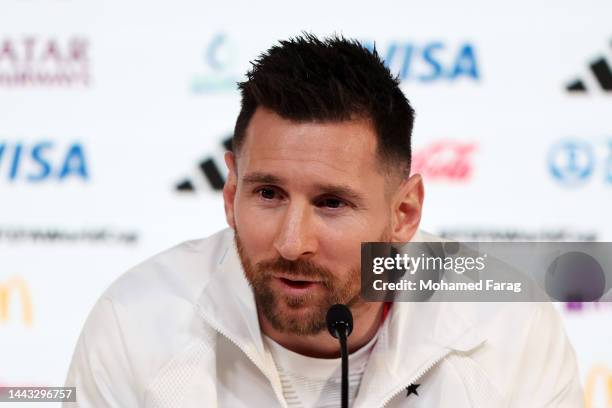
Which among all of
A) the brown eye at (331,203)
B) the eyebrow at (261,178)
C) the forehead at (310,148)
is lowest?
the brown eye at (331,203)

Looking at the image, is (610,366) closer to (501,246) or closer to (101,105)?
(501,246)

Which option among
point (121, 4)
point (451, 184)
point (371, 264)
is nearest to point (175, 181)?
point (121, 4)

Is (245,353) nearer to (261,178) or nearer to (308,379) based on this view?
(308,379)

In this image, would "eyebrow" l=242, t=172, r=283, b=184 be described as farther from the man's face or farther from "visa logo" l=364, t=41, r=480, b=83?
"visa logo" l=364, t=41, r=480, b=83

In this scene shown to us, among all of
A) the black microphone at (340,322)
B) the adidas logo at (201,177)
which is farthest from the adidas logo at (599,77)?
the black microphone at (340,322)

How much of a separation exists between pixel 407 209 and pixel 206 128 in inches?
51.2

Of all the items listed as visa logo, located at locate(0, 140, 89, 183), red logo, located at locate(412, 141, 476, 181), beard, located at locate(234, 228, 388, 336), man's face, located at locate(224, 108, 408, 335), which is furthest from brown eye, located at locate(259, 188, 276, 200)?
visa logo, located at locate(0, 140, 89, 183)

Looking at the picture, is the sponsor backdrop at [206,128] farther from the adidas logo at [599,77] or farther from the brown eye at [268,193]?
the brown eye at [268,193]

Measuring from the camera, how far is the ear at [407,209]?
5.69 ft

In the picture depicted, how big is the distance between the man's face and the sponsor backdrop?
1.30 metres

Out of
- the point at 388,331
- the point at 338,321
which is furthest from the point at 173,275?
the point at 338,321

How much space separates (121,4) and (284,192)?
1686 mm

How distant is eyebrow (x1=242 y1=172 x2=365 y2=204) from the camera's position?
1519 millimetres

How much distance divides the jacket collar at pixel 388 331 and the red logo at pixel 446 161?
1116 millimetres
